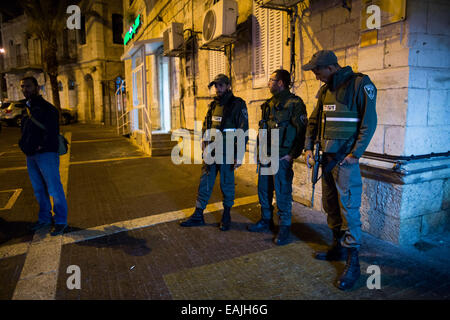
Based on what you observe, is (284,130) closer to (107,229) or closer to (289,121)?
(289,121)

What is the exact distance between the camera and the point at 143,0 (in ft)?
42.6

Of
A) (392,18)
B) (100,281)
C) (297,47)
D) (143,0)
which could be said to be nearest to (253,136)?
(297,47)

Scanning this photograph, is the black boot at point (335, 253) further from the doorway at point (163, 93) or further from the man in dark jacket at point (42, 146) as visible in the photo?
the doorway at point (163, 93)

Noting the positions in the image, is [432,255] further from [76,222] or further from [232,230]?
[76,222]

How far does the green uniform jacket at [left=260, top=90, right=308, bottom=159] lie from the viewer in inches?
133

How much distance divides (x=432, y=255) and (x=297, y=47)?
134 inches

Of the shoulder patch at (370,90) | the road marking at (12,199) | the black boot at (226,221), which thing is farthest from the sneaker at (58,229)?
the shoulder patch at (370,90)

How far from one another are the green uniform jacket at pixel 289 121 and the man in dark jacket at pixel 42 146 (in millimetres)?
2748

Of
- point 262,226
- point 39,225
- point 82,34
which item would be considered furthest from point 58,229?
point 82,34

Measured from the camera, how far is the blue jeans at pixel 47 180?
12.3 feet

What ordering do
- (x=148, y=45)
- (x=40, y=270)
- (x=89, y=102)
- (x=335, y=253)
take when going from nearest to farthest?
(x=40, y=270) → (x=335, y=253) → (x=148, y=45) → (x=89, y=102)

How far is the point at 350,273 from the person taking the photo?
2650 mm

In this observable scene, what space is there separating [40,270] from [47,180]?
124 cm

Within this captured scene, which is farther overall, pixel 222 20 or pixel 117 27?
pixel 117 27
